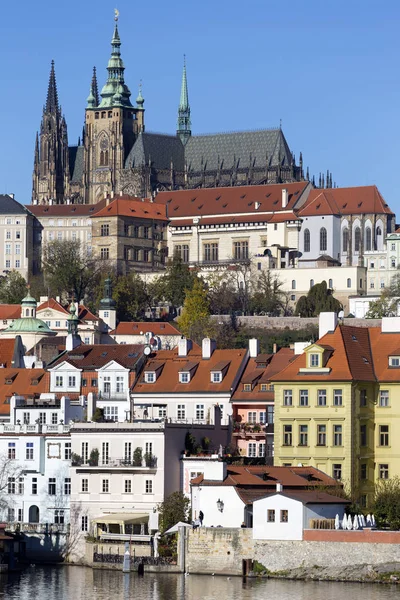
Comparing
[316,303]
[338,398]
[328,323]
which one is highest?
[316,303]

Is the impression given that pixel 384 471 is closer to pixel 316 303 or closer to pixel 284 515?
pixel 284 515

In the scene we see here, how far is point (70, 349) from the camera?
100125 millimetres

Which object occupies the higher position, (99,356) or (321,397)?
(99,356)

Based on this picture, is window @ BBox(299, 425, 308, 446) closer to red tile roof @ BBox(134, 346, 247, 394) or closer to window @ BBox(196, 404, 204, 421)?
red tile roof @ BBox(134, 346, 247, 394)

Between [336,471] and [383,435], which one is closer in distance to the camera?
[336,471]

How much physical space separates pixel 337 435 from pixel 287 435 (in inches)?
92.1

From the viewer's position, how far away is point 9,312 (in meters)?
166

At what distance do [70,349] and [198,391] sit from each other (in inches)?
574

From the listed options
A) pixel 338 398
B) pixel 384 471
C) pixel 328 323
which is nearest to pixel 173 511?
pixel 338 398

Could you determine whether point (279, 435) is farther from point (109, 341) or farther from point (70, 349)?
point (109, 341)

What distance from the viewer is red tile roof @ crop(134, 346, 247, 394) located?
87.4m

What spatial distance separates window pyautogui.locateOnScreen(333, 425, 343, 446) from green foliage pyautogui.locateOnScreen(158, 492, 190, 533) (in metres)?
6.84

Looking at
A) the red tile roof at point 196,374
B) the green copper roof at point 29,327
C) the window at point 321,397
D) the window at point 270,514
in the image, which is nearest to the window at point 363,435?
the window at point 321,397

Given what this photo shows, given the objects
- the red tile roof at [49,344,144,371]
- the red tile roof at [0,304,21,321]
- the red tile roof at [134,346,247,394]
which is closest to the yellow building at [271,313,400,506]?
the red tile roof at [134,346,247,394]
